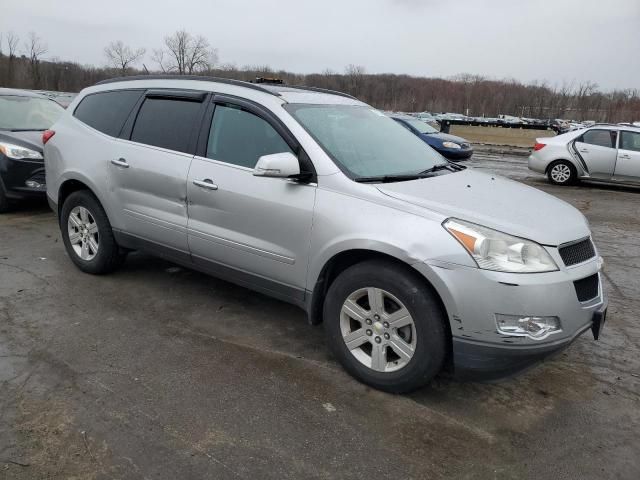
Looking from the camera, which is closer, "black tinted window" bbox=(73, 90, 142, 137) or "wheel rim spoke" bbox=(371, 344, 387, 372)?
"wheel rim spoke" bbox=(371, 344, 387, 372)

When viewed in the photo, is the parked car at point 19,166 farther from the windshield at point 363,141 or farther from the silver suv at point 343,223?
the windshield at point 363,141

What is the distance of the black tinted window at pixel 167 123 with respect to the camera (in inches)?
159

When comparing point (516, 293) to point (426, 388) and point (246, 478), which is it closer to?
point (426, 388)

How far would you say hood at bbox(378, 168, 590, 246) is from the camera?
2873mm

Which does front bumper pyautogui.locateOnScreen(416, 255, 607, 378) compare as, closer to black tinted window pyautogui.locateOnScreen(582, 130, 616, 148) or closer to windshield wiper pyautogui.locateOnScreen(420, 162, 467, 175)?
windshield wiper pyautogui.locateOnScreen(420, 162, 467, 175)

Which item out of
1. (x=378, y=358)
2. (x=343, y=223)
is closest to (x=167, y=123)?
(x=343, y=223)

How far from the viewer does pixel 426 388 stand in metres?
3.23

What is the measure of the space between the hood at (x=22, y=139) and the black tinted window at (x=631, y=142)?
11827mm

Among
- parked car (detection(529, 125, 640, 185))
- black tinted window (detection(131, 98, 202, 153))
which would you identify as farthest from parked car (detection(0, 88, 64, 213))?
parked car (detection(529, 125, 640, 185))

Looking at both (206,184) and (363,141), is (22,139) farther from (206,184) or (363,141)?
(363,141)

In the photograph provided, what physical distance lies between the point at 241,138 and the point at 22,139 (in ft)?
16.0

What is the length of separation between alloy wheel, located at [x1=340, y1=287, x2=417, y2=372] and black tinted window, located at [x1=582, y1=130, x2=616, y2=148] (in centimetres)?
1129

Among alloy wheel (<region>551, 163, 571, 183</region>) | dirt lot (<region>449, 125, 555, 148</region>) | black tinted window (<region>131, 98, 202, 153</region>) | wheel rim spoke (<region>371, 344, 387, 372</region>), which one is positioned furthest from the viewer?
dirt lot (<region>449, 125, 555, 148</region>)

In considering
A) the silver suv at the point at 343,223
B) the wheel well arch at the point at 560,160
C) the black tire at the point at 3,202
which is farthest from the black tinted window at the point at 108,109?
the wheel well arch at the point at 560,160
